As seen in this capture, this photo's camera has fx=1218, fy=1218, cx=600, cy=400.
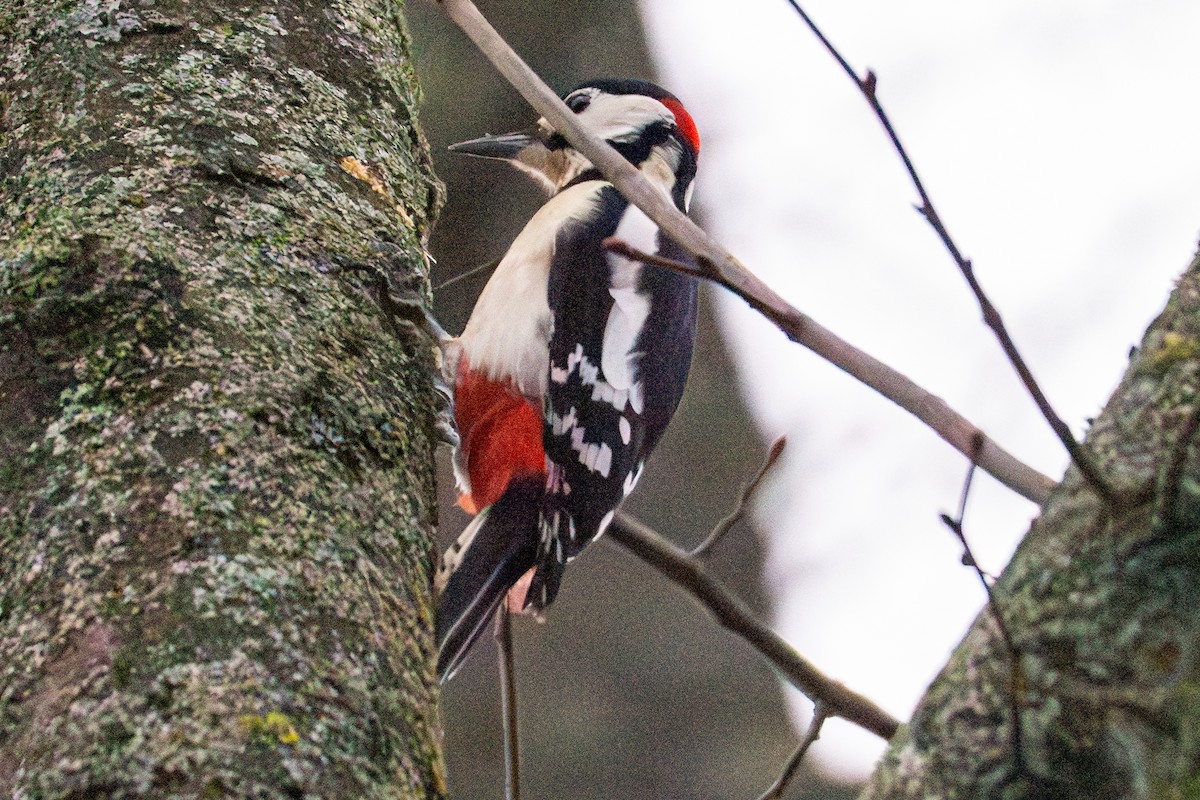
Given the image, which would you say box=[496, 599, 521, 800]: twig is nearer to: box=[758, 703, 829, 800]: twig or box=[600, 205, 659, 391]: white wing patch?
box=[758, 703, 829, 800]: twig

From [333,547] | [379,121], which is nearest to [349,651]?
[333,547]

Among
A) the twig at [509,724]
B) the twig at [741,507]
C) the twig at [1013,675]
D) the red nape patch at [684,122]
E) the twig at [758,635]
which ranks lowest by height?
the twig at [509,724]

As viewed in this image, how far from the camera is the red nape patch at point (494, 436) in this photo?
1.66 metres

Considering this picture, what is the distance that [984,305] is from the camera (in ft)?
2.54

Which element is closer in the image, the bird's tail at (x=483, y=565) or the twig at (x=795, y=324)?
the twig at (x=795, y=324)

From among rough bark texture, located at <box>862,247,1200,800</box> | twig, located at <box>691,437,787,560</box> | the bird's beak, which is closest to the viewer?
rough bark texture, located at <box>862,247,1200,800</box>

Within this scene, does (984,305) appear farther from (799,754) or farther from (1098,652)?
(799,754)

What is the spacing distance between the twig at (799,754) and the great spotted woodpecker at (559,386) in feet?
1.17

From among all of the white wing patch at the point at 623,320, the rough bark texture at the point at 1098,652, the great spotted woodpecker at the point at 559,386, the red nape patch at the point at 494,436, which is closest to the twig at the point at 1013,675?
the rough bark texture at the point at 1098,652

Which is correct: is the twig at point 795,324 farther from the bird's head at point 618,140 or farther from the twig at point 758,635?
the bird's head at point 618,140

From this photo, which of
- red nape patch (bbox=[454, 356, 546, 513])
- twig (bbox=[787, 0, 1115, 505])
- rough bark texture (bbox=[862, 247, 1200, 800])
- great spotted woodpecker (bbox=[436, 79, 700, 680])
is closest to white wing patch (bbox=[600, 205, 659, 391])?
great spotted woodpecker (bbox=[436, 79, 700, 680])

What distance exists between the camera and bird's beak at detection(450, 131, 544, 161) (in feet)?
7.39

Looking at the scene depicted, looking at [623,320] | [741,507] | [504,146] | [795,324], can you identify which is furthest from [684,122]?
[795,324]

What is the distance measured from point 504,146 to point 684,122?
16.0 inches
